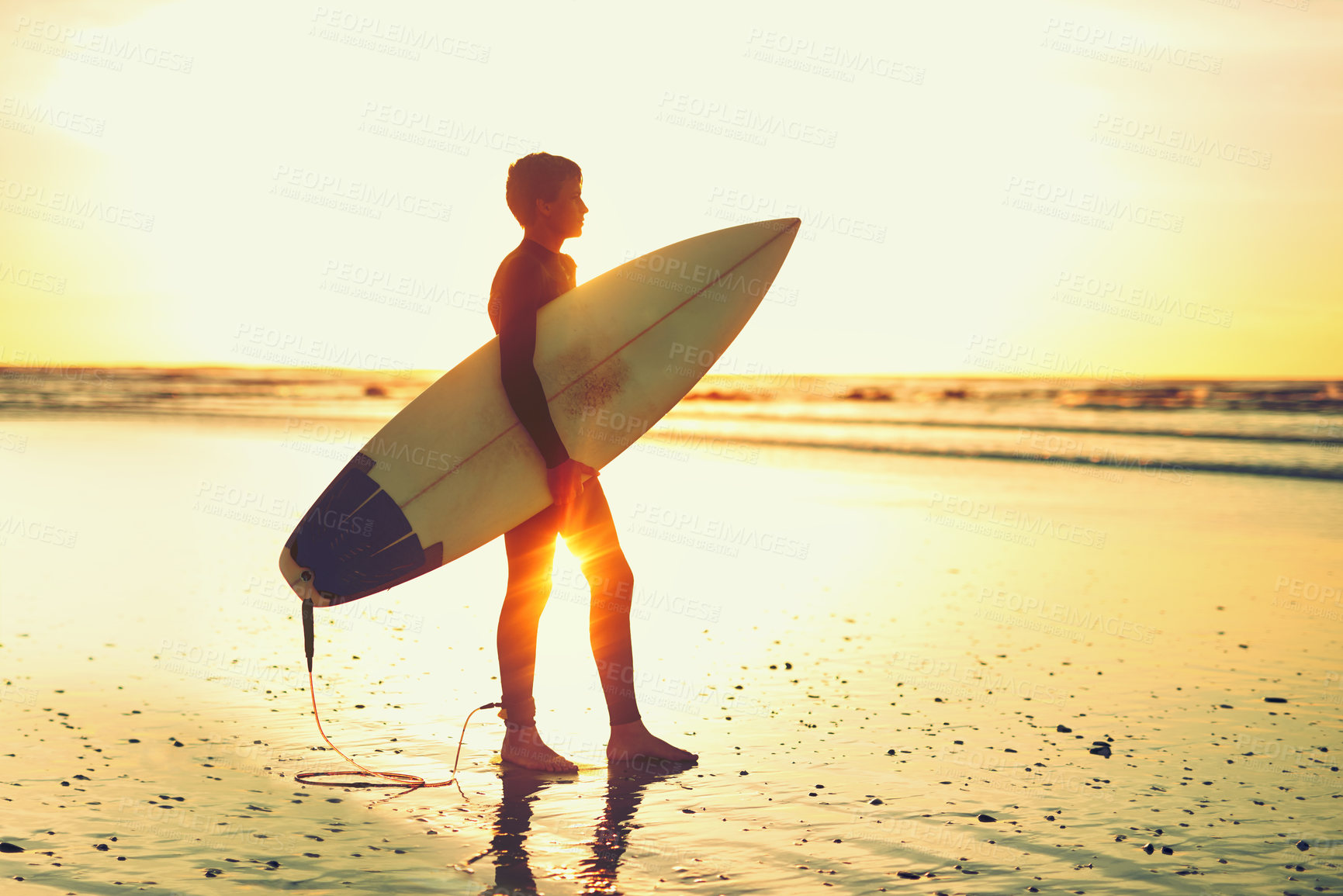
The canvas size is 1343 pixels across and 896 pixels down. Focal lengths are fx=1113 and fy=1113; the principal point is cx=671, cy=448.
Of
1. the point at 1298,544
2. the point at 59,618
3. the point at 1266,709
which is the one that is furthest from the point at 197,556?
the point at 1298,544

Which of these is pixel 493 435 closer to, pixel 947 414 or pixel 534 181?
pixel 534 181

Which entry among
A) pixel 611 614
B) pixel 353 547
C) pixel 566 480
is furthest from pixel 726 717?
pixel 353 547

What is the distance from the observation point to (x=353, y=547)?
3795mm

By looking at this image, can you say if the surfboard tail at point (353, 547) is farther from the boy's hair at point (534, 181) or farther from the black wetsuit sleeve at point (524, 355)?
the boy's hair at point (534, 181)

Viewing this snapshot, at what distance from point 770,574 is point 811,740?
340 cm

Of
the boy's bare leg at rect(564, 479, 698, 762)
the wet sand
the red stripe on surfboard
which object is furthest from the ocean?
the boy's bare leg at rect(564, 479, 698, 762)

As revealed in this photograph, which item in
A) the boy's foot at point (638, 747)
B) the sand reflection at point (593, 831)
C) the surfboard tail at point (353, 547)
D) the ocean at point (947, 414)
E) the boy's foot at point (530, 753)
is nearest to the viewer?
the sand reflection at point (593, 831)

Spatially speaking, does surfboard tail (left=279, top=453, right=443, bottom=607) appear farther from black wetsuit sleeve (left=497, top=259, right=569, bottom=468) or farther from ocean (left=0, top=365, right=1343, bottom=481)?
ocean (left=0, top=365, right=1343, bottom=481)

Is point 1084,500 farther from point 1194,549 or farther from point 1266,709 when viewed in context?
point 1266,709

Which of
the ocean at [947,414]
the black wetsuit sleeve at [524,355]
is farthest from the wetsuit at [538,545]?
the ocean at [947,414]

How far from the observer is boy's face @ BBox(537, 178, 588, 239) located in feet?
11.7

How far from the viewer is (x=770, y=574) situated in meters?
7.20

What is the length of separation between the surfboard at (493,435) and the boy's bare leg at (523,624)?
3.2 inches

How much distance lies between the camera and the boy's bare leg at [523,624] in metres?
3.54
